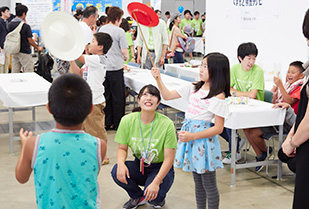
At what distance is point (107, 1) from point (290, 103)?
36.1ft

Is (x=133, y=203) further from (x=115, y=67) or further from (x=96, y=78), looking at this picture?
(x=115, y=67)

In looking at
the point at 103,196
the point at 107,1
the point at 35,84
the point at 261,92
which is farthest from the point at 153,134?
the point at 107,1

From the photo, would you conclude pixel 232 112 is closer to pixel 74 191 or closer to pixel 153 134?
pixel 153 134

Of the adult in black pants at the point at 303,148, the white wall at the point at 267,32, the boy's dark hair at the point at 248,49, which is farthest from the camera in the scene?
the white wall at the point at 267,32

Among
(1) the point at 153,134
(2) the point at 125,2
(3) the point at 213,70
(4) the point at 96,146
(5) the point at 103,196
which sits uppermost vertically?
(2) the point at 125,2

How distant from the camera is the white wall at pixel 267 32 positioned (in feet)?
18.4

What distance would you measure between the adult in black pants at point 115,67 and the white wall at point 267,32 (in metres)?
1.87

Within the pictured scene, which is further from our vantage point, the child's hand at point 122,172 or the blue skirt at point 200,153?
the child's hand at point 122,172

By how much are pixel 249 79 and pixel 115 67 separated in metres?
1.86

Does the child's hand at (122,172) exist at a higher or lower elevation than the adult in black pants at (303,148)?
lower

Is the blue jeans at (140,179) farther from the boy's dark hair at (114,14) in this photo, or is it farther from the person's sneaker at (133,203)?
the boy's dark hair at (114,14)

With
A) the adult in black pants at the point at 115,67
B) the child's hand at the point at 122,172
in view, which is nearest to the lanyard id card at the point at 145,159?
the child's hand at the point at 122,172

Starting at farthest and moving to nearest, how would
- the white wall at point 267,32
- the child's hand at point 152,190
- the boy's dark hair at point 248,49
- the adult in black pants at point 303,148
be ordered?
the white wall at point 267,32 < the boy's dark hair at point 248,49 < the child's hand at point 152,190 < the adult in black pants at point 303,148

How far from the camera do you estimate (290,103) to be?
421 cm
